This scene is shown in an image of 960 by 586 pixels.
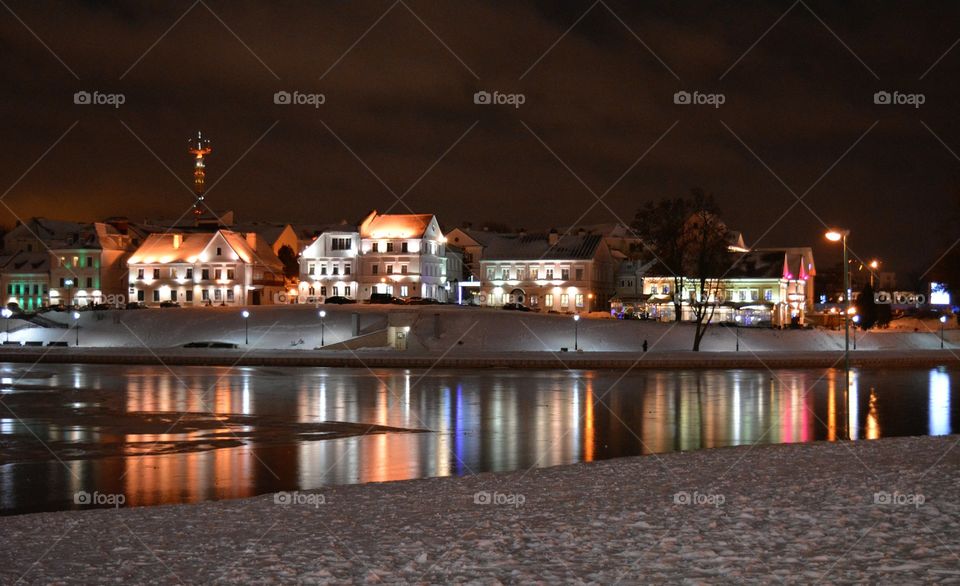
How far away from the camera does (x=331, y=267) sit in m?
103

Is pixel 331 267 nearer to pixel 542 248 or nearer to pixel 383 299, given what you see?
pixel 383 299

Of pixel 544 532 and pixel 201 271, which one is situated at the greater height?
pixel 201 271

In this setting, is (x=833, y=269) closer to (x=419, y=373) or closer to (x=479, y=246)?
(x=479, y=246)

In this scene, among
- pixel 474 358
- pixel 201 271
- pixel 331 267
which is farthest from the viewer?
pixel 201 271

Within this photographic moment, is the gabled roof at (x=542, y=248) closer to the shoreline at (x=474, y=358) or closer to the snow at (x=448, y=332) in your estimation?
the snow at (x=448, y=332)

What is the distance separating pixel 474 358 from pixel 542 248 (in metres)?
43.8

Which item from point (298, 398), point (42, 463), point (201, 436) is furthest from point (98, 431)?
point (298, 398)

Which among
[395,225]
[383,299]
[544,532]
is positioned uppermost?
[395,225]

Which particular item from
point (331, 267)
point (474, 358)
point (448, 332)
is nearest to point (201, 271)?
point (331, 267)

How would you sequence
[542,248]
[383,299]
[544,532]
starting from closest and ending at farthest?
[544,532], [383,299], [542,248]

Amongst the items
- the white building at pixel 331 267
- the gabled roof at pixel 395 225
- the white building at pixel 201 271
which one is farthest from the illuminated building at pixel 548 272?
the white building at pixel 201 271

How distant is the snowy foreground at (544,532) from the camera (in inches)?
408

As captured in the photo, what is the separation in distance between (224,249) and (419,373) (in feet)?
185

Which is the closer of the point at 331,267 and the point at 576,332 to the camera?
the point at 576,332
